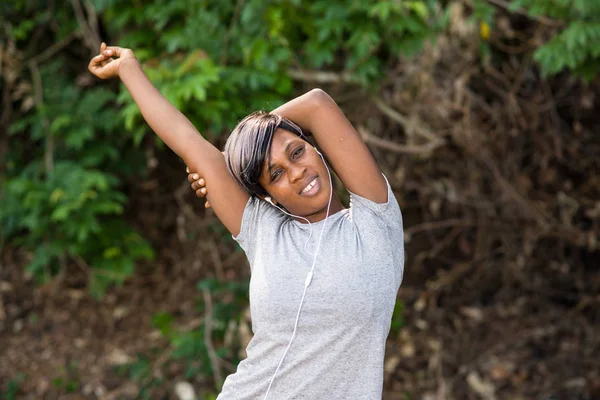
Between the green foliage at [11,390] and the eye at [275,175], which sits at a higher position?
the eye at [275,175]

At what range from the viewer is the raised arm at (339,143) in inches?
87.3

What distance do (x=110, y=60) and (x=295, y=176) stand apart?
724mm

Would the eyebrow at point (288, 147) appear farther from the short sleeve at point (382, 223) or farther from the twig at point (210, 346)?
the twig at point (210, 346)

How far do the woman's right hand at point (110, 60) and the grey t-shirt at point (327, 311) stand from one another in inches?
27.9

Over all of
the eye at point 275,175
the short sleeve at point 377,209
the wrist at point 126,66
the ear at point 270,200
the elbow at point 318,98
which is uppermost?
the wrist at point 126,66

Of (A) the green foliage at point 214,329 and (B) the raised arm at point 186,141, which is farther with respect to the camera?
(A) the green foliage at point 214,329

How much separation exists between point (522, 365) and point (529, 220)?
90 centimetres

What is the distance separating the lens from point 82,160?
4.92 m

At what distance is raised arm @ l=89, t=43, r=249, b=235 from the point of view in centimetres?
226

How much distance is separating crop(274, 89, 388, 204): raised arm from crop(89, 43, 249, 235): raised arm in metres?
0.23

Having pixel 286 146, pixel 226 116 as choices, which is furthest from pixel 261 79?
pixel 286 146

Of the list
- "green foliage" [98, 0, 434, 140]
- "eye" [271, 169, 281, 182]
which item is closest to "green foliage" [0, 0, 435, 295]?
"green foliage" [98, 0, 434, 140]

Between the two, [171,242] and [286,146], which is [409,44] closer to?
[286,146]

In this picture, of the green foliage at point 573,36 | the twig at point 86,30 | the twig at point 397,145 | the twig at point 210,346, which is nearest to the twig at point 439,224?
the twig at point 397,145
